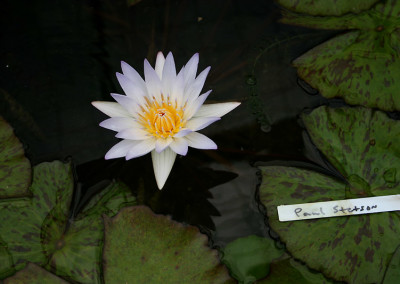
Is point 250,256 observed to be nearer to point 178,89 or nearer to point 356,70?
point 178,89

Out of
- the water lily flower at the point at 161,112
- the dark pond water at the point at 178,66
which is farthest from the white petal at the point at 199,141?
the dark pond water at the point at 178,66

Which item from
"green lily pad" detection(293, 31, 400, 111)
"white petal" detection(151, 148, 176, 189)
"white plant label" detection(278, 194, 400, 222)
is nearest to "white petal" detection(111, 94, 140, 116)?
"white petal" detection(151, 148, 176, 189)

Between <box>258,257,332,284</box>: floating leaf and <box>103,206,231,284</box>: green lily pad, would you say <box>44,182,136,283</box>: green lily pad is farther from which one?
<box>258,257,332,284</box>: floating leaf

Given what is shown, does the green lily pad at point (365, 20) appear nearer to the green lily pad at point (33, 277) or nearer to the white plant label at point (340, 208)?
the white plant label at point (340, 208)

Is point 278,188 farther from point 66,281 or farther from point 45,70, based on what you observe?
point 45,70

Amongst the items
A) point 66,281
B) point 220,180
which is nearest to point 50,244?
point 66,281

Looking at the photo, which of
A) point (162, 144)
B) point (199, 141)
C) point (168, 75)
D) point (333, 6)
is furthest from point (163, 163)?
point (333, 6)
